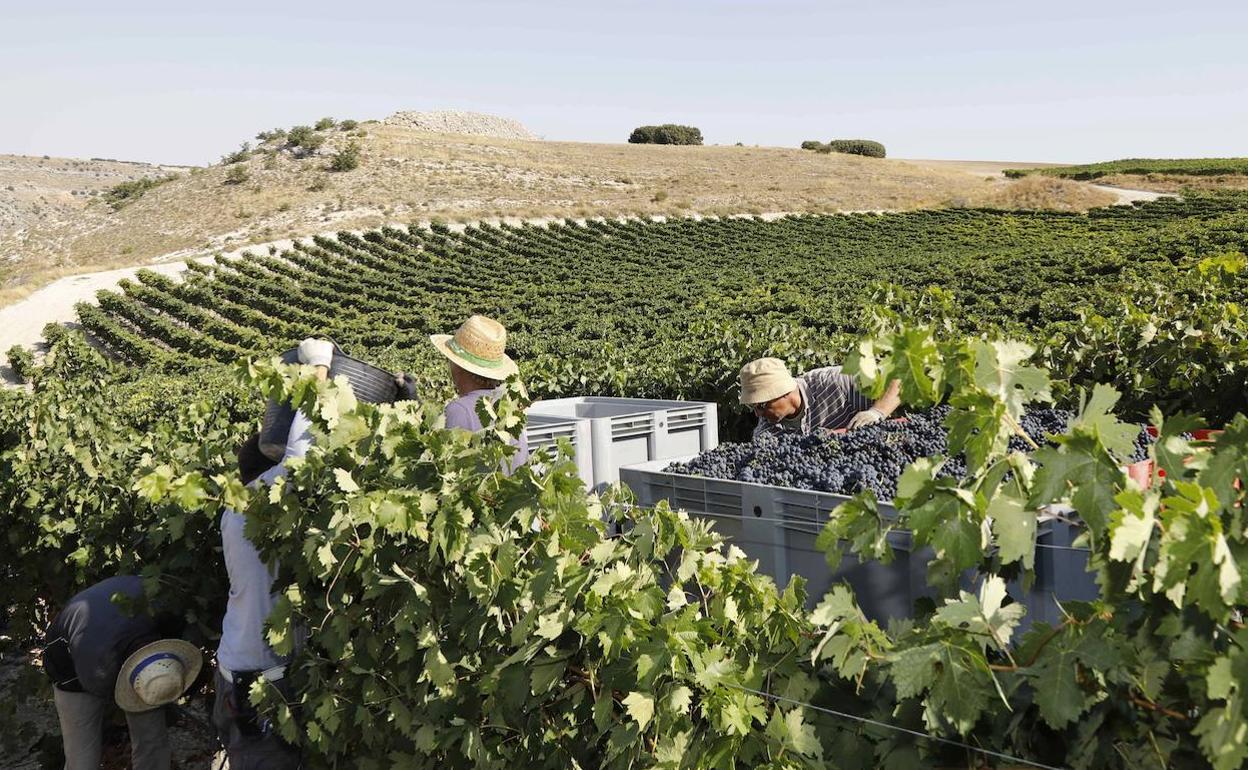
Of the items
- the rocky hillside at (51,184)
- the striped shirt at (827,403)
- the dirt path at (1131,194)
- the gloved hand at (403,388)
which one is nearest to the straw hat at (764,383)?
the striped shirt at (827,403)

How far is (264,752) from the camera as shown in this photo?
10.2 ft

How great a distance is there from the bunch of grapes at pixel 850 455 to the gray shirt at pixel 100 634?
74.5 inches

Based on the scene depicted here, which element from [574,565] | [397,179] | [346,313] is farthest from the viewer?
[397,179]

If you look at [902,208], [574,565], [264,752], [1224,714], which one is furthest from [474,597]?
[902,208]

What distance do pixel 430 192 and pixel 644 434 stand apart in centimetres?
5211

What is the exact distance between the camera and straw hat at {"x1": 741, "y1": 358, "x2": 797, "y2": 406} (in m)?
4.43

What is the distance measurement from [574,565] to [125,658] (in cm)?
207

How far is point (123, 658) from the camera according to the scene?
3.38 metres

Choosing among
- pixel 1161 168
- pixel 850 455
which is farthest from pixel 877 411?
pixel 1161 168

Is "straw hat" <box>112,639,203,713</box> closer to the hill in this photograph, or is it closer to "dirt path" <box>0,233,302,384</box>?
"dirt path" <box>0,233,302,384</box>

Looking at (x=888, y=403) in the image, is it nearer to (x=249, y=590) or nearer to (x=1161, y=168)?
(x=249, y=590)

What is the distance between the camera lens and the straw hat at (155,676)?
3.31 metres

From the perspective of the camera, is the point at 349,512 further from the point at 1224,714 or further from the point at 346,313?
the point at 346,313

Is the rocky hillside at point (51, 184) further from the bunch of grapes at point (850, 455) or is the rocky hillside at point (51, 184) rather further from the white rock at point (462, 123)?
the bunch of grapes at point (850, 455)
